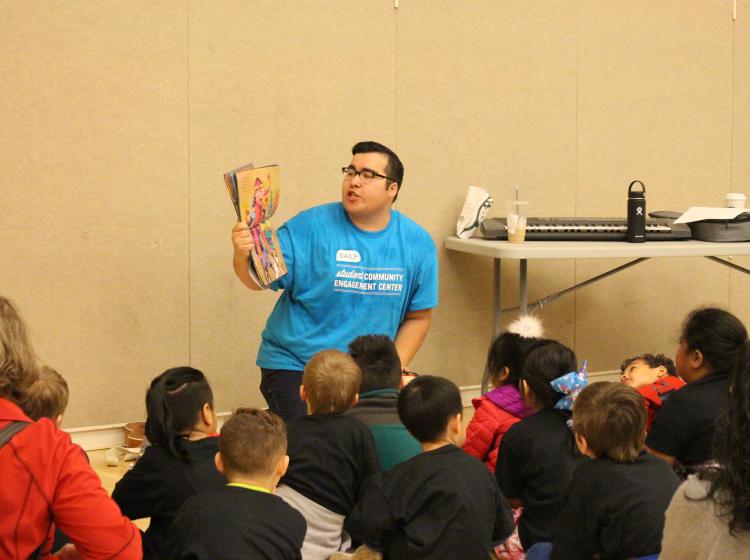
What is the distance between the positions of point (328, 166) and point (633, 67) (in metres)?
1.76

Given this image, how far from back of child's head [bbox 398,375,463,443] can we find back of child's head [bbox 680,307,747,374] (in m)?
0.83

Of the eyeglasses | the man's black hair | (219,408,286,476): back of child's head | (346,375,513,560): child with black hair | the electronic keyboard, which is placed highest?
the man's black hair

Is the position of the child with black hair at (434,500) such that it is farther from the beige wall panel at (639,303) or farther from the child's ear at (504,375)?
the beige wall panel at (639,303)

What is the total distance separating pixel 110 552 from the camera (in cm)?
184

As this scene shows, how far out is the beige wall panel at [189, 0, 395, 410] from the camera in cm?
408

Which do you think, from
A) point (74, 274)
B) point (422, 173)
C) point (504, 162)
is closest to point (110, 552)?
point (74, 274)

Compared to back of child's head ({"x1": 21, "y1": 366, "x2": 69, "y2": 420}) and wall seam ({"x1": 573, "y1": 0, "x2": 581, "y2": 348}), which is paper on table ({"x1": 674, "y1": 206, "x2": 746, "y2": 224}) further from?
back of child's head ({"x1": 21, "y1": 366, "x2": 69, "y2": 420})

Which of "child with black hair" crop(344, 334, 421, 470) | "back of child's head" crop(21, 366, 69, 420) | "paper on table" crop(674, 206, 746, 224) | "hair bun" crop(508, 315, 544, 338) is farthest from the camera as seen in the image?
"paper on table" crop(674, 206, 746, 224)

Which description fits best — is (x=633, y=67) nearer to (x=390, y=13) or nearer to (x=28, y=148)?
(x=390, y=13)

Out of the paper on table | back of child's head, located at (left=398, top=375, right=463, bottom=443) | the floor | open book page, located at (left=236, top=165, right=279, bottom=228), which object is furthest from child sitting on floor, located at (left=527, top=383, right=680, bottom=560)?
the paper on table

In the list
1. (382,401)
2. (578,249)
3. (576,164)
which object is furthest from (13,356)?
(576,164)

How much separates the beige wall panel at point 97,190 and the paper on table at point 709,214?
2.27 m

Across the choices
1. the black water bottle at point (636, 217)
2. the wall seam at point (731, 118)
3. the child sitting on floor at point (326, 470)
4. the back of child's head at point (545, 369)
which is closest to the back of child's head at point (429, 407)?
the child sitting on floor at point (326, 470)

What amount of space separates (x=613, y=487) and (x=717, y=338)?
81 cm
